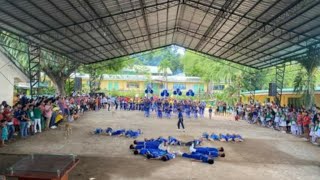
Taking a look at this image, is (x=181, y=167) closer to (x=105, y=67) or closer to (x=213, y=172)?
(x=213, y=172)

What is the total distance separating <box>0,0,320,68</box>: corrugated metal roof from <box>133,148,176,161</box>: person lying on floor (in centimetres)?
802

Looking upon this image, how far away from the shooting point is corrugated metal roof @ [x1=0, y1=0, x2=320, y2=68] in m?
16.2

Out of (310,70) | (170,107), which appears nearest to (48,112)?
(170,107)

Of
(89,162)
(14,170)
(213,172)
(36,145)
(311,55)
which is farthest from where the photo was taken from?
(311,55)

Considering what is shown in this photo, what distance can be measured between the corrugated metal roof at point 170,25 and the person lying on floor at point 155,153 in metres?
8.02

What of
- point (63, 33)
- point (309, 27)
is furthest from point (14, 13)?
point (309, 27)

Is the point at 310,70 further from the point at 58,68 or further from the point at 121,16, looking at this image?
the point at 58,68

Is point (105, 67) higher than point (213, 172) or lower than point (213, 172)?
higher

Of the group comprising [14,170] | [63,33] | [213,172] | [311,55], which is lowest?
[213,172]

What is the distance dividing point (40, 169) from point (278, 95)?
2652cm

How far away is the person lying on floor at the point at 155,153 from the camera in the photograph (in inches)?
432

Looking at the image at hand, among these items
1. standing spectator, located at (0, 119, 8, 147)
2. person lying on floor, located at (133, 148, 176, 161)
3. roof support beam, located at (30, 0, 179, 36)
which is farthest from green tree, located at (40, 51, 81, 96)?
person lying on floor, located at (133, 148, 176, 161)

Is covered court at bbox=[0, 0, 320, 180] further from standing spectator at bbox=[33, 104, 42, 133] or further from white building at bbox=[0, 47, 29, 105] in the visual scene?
white building at bbox=[0, 47, 29, 105]

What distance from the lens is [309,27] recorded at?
1772cm
